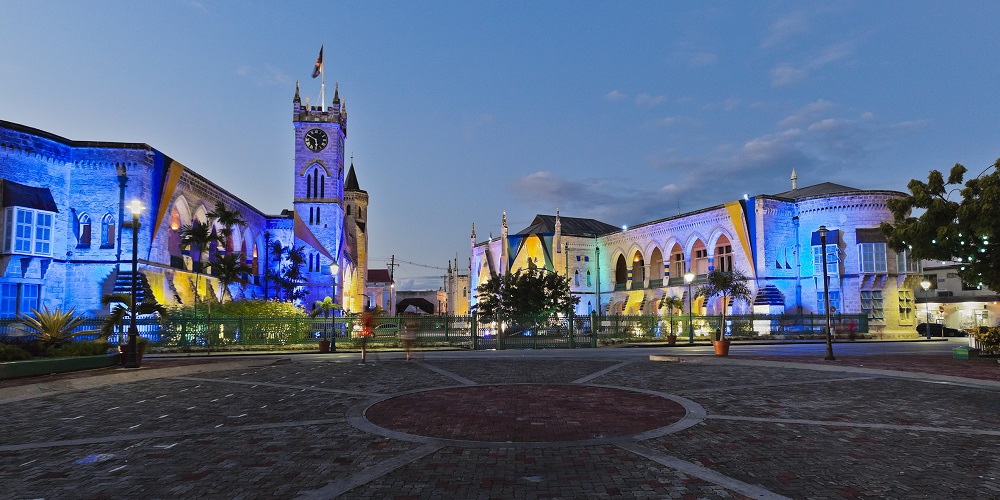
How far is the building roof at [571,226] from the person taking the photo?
2798 inches

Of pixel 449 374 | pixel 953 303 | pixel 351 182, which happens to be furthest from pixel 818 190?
pixel 351 182

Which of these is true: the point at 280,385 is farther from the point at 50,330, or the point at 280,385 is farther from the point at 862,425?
the point at 862,425

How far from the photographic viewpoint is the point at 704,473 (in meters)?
5.96

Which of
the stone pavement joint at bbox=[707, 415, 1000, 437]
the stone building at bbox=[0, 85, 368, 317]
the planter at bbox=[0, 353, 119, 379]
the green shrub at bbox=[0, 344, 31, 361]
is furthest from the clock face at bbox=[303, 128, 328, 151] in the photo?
the stone pavement joint at bbox=[707, 415, 1000, 437]

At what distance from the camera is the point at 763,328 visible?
132 feet

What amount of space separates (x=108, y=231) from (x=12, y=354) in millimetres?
21855

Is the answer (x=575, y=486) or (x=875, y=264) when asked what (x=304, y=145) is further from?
(x=575, y=486)

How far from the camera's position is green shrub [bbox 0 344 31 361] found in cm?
1459

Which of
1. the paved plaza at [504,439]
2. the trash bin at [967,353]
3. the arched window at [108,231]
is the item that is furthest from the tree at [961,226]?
the arched window at [108,231]

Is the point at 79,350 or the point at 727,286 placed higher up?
the point at 727,286

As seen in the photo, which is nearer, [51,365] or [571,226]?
[51,365]

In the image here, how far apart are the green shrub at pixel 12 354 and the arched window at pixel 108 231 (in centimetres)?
2083

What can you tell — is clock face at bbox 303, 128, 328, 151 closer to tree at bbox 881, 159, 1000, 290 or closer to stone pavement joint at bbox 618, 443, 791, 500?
tree at bbox 881, 159, 1000, 290

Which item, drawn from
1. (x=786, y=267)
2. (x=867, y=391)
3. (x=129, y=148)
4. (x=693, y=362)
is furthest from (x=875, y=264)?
(x=129, y=148)
